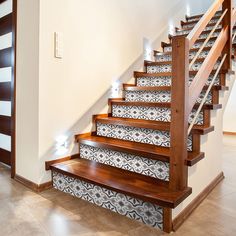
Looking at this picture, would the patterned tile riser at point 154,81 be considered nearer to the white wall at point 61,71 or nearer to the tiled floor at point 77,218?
the white wall at point 61,71

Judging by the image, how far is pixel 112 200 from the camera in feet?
6.15

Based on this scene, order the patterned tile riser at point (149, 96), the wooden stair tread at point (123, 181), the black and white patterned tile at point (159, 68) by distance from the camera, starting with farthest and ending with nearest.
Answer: the black and white patterned tile at point (159, 68) < the patterned tile riser at point (149, 96) < the wooden stair tread at point (123, 181)

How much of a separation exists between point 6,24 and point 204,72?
87.8 inches

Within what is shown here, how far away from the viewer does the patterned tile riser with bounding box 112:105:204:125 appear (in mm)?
2389

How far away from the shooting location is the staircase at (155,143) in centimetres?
164

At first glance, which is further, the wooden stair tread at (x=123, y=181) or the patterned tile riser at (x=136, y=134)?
the patterned tile riser at (x=136, y=134)

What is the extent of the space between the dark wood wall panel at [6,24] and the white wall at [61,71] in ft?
1.33

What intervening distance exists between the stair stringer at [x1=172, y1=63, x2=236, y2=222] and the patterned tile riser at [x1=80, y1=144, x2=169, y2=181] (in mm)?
218

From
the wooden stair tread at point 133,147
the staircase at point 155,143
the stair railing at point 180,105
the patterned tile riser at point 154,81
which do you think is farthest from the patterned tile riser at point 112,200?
the patterned tile riser at point 154,81

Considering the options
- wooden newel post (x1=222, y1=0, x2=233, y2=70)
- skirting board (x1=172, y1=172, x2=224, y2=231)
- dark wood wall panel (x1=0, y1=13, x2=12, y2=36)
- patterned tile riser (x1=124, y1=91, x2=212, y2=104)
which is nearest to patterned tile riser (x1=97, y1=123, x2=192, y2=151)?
skirting board (x1=172, y1=172, x2=224, y2=231)

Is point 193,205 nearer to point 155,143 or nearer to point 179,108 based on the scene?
point 155,143

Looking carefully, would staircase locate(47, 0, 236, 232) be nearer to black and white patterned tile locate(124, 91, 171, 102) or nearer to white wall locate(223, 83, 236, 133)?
black and white patterned tile locate(124, 91, 171, 102)

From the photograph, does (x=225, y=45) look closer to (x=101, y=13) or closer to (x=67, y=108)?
(x=101, y=13)

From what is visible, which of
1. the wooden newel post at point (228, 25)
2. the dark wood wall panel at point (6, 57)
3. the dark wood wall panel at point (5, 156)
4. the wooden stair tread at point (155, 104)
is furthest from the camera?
the dark wood wall panel at point (5, 156)
